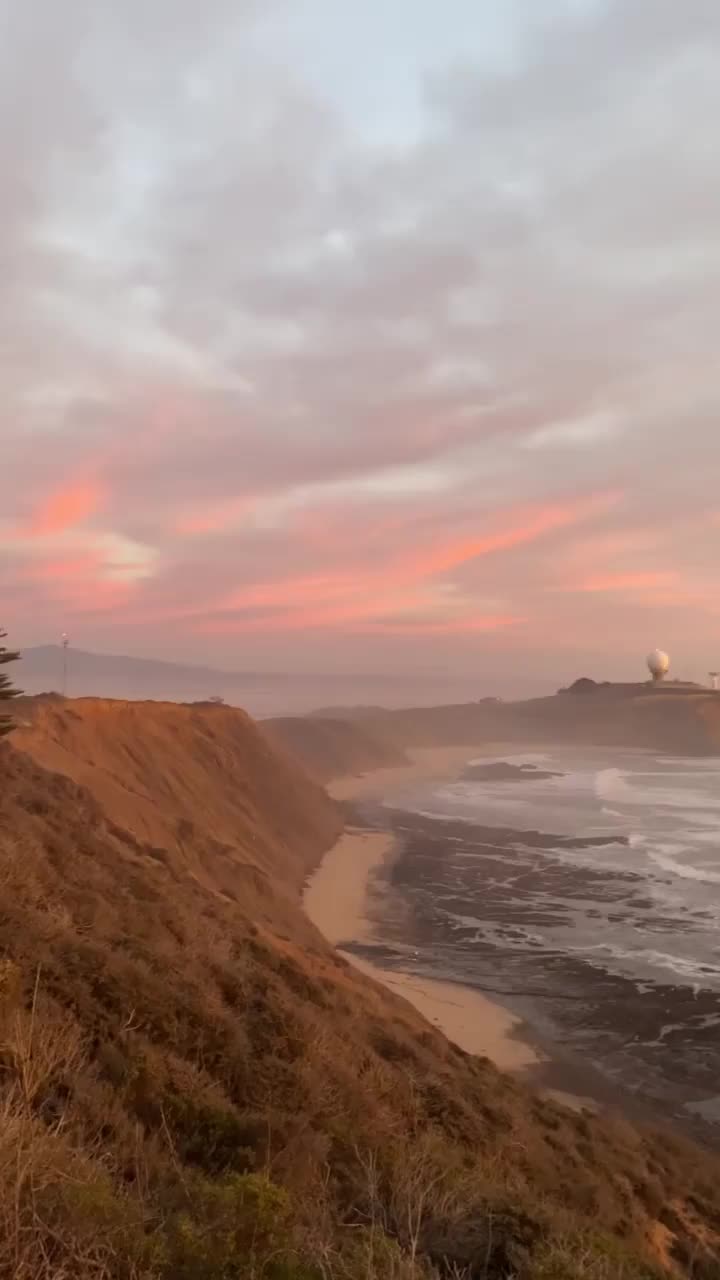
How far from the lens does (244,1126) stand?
6793 millimetres

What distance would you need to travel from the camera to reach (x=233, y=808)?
39.1m

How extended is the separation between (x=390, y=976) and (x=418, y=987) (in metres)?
1.28

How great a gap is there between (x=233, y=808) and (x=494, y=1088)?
27179mm

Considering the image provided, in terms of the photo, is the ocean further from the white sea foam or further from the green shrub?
the green shrub

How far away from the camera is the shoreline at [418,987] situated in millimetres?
18297

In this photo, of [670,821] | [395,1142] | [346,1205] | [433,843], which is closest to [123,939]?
[395,1142]

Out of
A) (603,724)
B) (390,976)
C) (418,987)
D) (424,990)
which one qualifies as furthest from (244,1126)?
(603,724)

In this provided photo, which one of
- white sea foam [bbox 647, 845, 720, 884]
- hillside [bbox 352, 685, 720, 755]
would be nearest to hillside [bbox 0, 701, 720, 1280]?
white sea foam [bbox 647, 845, 720, 884]

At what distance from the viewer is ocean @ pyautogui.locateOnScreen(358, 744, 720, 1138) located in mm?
19252

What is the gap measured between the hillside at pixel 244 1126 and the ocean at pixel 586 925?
4863mm

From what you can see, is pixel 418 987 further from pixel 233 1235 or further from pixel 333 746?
pixel 333 746

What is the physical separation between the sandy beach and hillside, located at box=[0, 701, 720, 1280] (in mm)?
2952

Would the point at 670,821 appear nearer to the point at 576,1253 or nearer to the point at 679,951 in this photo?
the point at 679,951

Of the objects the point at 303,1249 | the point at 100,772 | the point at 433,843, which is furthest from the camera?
the point at 433,843
